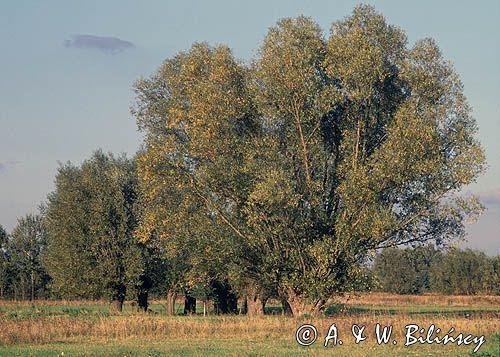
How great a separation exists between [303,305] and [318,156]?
9.15 meters

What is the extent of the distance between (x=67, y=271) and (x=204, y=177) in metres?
26.5

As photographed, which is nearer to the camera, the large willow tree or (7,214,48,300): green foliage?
the large willow tree

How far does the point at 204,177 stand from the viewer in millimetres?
45406

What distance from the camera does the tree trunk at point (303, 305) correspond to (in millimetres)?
45562

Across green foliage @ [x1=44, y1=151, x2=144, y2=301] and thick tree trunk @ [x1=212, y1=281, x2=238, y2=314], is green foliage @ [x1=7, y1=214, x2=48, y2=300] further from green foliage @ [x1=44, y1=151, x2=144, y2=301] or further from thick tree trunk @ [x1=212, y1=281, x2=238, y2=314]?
thick tree trunk @ [x1=212, y1=281, x2=238, y2=314]

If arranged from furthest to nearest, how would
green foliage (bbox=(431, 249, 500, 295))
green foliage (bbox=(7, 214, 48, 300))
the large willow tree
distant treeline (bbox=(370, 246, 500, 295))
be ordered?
1. green foliage (bbox=(431, 249, 500, 295))
2. distant treeline (bbox=(370, 246, 500, 295))
3. green foliage (bbox=(7, 214, 48, 300))
4. the large willow tree

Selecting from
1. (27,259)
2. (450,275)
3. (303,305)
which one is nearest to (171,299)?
(303,305)

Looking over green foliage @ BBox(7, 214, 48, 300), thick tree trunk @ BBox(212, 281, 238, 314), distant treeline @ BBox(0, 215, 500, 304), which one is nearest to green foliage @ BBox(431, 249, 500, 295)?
distant treeline @ BBox(0, 215, 500, 304)

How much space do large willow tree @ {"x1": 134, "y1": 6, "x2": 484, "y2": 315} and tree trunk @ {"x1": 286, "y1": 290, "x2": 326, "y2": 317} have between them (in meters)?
0.11

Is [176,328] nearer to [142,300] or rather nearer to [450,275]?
[142,300]

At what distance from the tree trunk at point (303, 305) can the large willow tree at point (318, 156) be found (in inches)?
4.4

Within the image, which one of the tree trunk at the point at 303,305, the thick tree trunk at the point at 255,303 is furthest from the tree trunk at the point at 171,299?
the tree trunk at the point at 303,305

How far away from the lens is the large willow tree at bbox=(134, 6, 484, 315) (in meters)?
43.7

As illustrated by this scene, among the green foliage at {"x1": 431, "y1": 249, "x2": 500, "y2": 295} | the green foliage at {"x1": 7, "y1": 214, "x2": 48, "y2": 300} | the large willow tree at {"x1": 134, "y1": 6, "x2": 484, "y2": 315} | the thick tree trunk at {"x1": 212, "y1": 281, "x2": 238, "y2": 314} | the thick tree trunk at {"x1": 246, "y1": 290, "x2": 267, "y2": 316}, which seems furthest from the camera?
the green foliage at {"x1": 431, "y1": 249, "x2": 500, "y2": 295}
